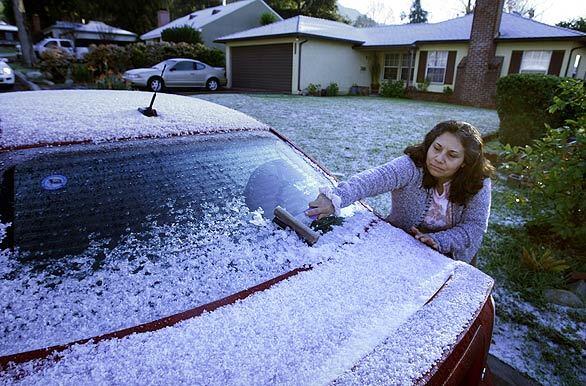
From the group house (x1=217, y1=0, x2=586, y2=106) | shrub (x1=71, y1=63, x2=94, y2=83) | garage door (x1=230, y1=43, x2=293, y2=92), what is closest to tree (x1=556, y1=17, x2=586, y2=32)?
house (x1=217, y1=0, x2=586, y2=106)

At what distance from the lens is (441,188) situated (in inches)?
84.0

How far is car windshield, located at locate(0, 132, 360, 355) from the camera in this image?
1.09 meters

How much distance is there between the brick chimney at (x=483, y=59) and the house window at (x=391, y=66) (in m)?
4.19

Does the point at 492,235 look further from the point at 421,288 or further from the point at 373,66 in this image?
the point at 373,66

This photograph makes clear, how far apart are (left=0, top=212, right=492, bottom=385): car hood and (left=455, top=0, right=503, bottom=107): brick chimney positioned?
16193 mm

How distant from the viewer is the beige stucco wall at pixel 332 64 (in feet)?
57.8

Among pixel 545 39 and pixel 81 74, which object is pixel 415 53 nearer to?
pixel 545 39

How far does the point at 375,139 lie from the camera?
25.5 ft

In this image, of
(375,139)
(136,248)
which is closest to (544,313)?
(136,248)

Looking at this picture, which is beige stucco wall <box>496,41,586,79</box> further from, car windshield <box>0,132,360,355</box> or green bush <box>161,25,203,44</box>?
car windshield <box>0,132,360,355</box>

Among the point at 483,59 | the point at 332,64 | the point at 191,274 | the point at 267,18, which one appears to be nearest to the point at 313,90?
the point at 332,64

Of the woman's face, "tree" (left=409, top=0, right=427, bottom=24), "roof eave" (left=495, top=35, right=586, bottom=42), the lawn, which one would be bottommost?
the lawn

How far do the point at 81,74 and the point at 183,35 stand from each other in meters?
7.98

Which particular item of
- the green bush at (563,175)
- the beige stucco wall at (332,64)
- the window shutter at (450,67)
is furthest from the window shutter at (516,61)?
the green bush at (563,175)
